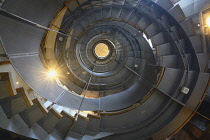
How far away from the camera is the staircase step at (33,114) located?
136 inches

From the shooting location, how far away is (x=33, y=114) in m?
3.53

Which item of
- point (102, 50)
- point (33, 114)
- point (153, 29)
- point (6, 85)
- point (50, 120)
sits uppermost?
point (153, 29)

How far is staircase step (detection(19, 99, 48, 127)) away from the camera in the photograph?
136 inches

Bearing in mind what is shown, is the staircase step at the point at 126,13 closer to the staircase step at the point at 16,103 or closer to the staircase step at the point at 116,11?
the staircase step at the point at 116,11

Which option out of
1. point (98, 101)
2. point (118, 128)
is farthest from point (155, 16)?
point (118, 128)

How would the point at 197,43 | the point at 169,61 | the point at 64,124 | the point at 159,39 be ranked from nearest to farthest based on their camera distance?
1. the point at 64,124
2. the point at 197,43
3. the point at 169,61
4. the point at 159,39

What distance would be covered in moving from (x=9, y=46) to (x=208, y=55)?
737 cm

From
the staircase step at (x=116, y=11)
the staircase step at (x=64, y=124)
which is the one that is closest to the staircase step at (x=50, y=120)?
the staircase step at (x=64, y=124)

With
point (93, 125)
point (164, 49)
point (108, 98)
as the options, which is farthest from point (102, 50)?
point (93, 125)

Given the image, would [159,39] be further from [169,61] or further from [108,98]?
[108,98]

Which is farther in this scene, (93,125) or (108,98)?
(108,98)

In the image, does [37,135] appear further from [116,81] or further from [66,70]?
[116,81]

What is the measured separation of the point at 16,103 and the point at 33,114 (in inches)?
24.6

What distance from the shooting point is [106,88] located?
28.4 feet
